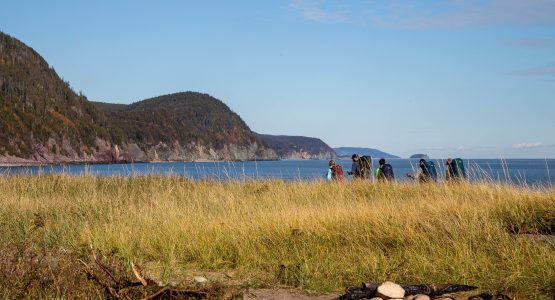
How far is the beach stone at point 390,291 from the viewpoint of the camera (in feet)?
15.4

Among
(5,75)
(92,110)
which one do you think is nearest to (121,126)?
(92,110)

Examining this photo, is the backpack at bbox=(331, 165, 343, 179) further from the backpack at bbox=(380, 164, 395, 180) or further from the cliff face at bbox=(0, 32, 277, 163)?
the cliff face at bbox=(0, 32, 277, 163)

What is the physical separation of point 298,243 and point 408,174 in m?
8.51

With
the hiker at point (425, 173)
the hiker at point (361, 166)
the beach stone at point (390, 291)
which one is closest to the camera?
the beach stone at point (390, 291)

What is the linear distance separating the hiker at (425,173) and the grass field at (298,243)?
450 cm

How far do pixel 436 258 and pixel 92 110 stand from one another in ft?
578

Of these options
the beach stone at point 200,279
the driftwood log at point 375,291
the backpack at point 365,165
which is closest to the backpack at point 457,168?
the backpack at point 365,165

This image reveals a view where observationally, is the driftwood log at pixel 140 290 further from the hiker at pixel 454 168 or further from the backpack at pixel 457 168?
the backpack at pixel 457 168

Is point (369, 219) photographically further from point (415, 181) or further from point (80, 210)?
point (415, 181)

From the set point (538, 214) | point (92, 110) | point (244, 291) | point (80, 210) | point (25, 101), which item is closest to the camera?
point (244, 291)

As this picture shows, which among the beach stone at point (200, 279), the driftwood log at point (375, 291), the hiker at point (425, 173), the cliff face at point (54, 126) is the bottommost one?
the beach stone at point (200, 279)

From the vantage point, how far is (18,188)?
15.1m

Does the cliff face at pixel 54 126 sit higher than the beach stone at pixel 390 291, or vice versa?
the cliff face at pixel 54 126

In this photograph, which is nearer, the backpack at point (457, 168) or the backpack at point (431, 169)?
the backpack at point (457, 168)
